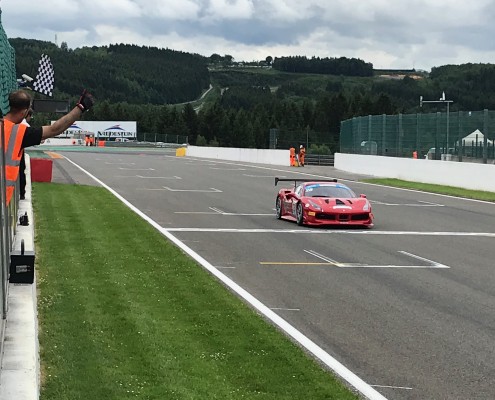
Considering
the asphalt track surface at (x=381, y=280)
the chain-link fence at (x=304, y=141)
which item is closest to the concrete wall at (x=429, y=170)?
the asphalt track surface at (x=381, y=280)

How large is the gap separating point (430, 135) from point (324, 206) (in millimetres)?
21258

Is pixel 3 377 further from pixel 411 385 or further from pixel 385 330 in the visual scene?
pixel 385 330

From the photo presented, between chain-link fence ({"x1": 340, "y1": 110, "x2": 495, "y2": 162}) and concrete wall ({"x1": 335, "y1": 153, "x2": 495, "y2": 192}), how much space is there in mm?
404

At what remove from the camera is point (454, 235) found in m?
19.1

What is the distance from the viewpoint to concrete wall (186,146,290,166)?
65812 millimetres

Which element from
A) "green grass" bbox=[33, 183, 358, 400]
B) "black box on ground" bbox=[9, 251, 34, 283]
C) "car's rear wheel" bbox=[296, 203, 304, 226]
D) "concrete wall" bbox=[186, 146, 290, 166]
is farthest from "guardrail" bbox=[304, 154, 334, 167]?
"black box on ground" bbox=[9, 251, 34, 283]

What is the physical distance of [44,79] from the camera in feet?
63.3

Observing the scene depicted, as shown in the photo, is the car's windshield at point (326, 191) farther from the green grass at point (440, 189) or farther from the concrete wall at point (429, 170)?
the concrete wall at point (429, 170)

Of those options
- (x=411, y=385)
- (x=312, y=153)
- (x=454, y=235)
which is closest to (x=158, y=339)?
(x=411, y=385)

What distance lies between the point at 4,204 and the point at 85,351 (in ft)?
4.71

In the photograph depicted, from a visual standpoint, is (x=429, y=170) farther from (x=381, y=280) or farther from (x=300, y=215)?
(x=381, y=280)

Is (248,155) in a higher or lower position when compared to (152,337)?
higher

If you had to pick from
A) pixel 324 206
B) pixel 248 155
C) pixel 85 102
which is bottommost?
pixel 324 206

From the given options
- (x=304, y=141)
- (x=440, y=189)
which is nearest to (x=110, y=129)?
(x=304, y=141)
